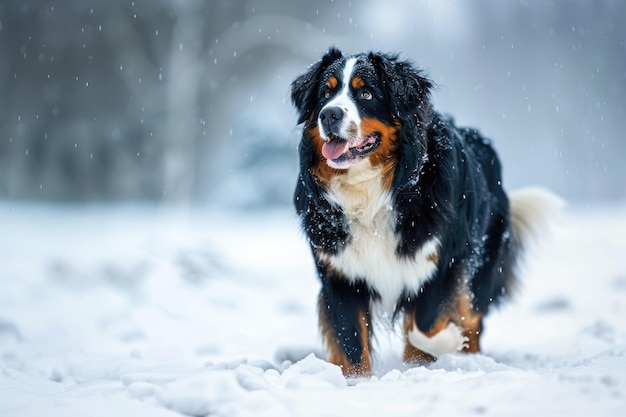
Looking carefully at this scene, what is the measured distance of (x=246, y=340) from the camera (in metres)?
→ 5.81

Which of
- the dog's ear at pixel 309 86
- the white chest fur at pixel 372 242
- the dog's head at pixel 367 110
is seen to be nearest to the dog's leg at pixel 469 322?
the white chest fur at pixel 372 242

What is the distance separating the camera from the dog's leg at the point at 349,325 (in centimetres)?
409

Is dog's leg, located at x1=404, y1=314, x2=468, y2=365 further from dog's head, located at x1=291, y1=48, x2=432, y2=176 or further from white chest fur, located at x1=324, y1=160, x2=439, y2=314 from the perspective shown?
dog's head, located at x1=291, y1=48, x2=432, y2=176

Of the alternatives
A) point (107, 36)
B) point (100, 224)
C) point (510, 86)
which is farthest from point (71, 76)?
point (510, 86)

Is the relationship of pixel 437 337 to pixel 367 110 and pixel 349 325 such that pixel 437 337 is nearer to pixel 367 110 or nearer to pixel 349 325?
pixel 349 325

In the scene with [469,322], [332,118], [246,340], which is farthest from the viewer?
[246,340]

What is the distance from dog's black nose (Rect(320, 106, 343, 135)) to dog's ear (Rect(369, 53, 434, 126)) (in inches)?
14.8

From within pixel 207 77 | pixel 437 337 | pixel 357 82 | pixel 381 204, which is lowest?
pixel 437 337

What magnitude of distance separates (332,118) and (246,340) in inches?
103

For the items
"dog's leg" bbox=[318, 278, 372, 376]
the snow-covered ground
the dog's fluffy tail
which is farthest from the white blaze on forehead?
the dog's fluffy tail

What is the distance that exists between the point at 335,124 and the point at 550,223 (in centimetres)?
233

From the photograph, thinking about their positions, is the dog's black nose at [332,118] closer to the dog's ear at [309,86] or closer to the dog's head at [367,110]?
the dog's head at [367,110]

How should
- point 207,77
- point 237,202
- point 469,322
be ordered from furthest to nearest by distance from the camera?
point 237,202 < point 207,77 < point 469,322

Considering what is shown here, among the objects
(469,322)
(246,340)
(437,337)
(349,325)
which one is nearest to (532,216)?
(469,322)
